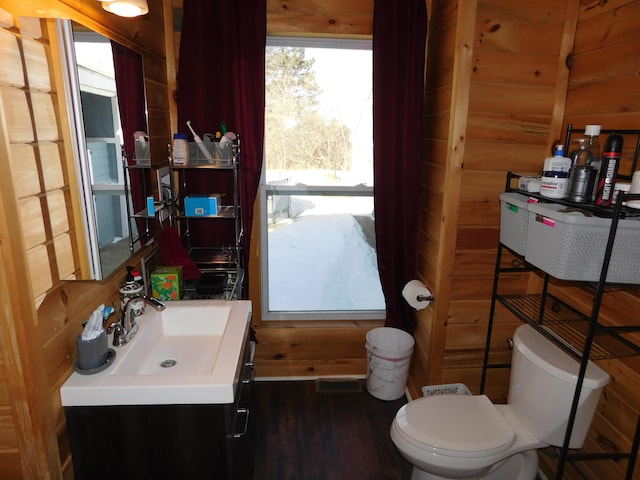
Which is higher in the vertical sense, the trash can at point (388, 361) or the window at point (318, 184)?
the window at point (318, 184)

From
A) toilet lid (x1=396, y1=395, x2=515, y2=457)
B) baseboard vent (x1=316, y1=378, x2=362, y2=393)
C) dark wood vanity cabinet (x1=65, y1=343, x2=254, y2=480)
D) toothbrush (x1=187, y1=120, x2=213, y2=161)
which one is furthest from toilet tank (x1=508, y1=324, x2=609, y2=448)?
toothbrush (x1=187, y1=120, x2=213, y2=161)

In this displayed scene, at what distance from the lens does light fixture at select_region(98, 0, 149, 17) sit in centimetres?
140

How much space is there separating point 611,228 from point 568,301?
776 millimetres

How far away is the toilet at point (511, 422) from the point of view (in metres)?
1.62

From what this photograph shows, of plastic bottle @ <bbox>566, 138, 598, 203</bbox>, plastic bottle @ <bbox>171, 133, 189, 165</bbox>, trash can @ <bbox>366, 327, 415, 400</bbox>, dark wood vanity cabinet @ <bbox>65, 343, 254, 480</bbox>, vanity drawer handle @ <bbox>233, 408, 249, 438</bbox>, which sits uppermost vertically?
plastic bottle @ <bbox>171, 133, 189, 165</bbox>

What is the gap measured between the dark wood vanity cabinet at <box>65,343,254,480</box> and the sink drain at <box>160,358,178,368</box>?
0.30 metres

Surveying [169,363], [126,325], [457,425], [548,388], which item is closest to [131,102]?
[126,325]

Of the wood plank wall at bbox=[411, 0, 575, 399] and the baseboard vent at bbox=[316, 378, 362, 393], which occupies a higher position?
the wood plank wall at bbox=[411, 0, 575, 399]

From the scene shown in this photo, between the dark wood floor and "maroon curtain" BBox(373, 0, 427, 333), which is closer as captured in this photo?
the dark wood floor

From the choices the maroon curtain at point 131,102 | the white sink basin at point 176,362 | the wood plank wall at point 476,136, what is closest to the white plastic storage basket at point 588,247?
the wood plank wall at point 476,136

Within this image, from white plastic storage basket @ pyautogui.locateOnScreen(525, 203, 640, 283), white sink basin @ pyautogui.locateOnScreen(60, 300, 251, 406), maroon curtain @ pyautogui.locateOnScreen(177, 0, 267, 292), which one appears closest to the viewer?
white sink basin @ pyautogui.locateOnScreen(60, 300, 251, 406)

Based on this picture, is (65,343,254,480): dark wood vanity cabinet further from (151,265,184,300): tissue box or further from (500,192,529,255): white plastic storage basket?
(500,192,529,255): white plastic storage basket

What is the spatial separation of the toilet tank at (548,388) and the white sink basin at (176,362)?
1169 mm

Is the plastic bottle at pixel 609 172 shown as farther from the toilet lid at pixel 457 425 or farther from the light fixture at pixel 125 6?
the light fixture at pixel 125 6
